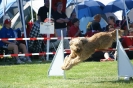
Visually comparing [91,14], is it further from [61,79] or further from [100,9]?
[61,79]

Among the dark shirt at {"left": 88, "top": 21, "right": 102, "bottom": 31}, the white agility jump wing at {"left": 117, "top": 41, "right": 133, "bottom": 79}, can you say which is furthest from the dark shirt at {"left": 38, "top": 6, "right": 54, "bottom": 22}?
the white agility jump wing at {"left": 117, "top": 41, "right": 133, "bottom": 79}

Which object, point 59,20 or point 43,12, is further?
point 43,12

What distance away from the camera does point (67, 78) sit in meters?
9.23

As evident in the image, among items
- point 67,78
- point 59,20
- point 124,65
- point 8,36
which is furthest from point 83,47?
point 59,20

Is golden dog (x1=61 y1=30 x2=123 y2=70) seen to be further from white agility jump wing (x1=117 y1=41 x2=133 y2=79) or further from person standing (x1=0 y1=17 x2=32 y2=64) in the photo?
person standing (x1=0 y1=17 x2=32 y2=64)

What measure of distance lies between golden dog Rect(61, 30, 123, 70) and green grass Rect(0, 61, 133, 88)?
0.40m

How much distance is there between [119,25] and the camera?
51.3ft

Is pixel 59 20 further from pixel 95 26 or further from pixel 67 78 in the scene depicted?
pixel 67 78

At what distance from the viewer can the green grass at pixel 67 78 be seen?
8.18 m

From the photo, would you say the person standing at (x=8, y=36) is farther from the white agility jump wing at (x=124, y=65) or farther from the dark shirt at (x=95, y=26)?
the white agility jump wing at (x=124, y=65)

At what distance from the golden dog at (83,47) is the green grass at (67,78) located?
15.9 inches

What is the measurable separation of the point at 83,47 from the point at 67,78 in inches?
40.5

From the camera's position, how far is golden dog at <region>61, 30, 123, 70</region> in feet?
27.7

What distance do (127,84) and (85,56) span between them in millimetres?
967
